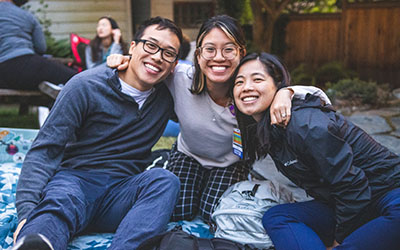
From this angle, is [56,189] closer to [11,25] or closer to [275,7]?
[11,25]

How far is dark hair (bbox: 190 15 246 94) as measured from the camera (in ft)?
8.96

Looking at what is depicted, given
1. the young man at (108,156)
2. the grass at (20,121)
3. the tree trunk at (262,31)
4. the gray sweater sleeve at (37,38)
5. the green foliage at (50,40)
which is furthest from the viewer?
the tree trunk at (262,31)

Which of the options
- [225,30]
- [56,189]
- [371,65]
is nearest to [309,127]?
[225,30]

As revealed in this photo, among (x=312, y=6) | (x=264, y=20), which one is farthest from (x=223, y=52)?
(x=312, y=6)

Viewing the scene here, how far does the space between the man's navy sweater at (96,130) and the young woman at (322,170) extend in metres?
0.70

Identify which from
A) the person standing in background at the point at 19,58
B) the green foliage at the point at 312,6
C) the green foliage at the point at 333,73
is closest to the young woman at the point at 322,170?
the person standing in background at the point at 19,58

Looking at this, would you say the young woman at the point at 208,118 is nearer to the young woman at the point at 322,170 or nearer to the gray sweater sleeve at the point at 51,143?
the young woman at the point at 322,170

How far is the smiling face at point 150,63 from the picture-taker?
2.71 m

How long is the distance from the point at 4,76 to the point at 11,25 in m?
0.63

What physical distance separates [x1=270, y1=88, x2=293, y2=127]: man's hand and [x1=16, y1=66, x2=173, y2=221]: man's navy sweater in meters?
0.90

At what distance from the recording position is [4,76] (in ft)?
15.7

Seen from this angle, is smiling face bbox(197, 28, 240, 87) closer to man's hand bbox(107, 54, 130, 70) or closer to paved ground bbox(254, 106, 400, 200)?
man's hand bbox(107, 54, 130, 70)

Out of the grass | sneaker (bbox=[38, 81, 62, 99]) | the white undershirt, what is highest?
the white undershirt

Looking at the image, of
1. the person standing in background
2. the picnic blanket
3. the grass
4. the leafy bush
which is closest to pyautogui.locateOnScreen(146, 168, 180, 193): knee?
the picnic blanket
